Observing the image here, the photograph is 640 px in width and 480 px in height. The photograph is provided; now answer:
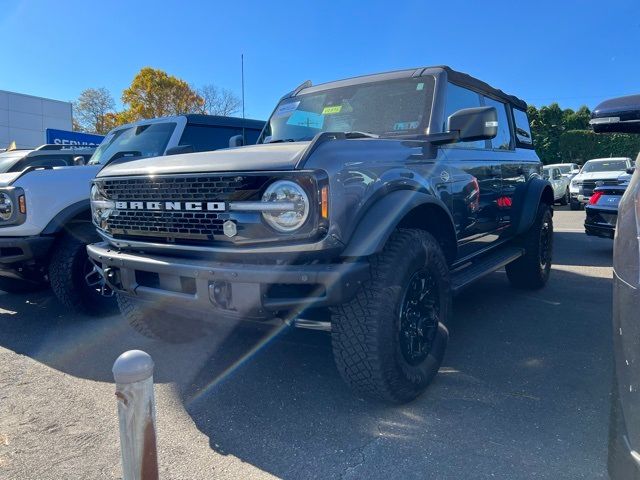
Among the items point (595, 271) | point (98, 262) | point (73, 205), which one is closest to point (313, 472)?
point (98, 262)

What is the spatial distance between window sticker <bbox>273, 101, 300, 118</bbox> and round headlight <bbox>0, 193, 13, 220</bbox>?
2.38 metres

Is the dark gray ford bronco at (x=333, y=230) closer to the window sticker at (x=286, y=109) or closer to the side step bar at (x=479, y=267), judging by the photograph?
the side step bar at (x=479, y=267)

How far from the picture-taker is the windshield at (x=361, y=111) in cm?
342

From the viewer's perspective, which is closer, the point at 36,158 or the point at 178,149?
the point at 178,149

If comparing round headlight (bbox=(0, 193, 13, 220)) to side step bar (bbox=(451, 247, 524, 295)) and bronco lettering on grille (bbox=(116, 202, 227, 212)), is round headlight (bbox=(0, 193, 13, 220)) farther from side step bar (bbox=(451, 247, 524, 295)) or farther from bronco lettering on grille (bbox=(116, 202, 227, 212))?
side step bar (bbox=(451, 247, 524, 295))

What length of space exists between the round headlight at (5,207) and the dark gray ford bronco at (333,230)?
135 centimetres

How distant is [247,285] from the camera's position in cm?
228

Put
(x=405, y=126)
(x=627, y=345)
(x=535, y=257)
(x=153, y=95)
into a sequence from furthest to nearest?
(x=153, y=95) → (x=535, y=257) → (x=405, y=126) → (x=627, y=345)

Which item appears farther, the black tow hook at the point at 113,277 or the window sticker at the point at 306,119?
the window sticker at the point at 306,119

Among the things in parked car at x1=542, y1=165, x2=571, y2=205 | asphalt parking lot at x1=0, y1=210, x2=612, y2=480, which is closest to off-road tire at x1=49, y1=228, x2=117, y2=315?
asphalt parking lot at x1=0, y1=210, x2=612, y2=480

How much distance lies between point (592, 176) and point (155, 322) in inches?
628

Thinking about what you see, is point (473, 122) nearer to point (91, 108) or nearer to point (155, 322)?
point (155, 322)

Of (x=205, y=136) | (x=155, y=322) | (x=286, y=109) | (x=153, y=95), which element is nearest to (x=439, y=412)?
(x=155, y=322)

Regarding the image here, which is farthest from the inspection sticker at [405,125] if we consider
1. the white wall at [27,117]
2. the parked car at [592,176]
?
the white wall at [27,117]
